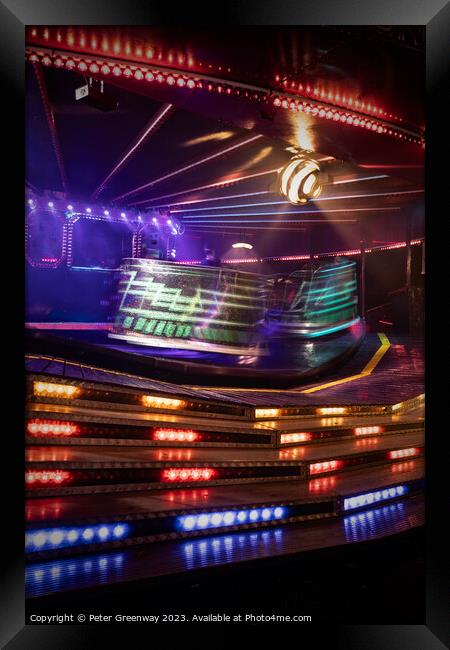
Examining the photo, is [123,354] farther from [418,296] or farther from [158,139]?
[418,296]

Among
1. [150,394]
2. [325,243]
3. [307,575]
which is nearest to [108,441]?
[150,394]

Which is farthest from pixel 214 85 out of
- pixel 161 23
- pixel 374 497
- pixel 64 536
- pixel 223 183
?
pixel 223 183

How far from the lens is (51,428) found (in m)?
2.61

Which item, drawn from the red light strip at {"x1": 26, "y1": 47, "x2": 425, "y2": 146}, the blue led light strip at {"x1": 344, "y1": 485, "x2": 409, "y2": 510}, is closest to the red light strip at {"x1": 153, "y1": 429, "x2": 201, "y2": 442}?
Result: the blue led light strip at {"x1": 344, "y1": 485, "x2": 409, "y2": 510}

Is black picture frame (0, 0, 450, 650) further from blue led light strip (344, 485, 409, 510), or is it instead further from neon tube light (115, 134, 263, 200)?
neon tube light (115, 134, 263, 200)

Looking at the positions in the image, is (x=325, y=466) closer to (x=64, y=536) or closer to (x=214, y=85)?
(x=64, y=536)

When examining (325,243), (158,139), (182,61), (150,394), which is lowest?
(150,394)

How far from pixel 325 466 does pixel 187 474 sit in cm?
113

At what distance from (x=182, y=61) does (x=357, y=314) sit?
5330mm

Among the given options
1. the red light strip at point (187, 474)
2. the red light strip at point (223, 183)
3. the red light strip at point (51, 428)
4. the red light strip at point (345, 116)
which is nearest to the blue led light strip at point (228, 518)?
the red light strip at point (187, 474)

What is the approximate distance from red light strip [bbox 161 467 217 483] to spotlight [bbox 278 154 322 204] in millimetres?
3132

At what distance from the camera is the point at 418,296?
5445mm

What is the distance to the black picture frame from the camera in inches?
89.5

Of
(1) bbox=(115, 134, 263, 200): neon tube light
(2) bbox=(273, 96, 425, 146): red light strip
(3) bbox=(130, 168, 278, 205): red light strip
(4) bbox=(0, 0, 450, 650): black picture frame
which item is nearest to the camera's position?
(4) bbox=(0, 0, 450, 650): black picture frame
